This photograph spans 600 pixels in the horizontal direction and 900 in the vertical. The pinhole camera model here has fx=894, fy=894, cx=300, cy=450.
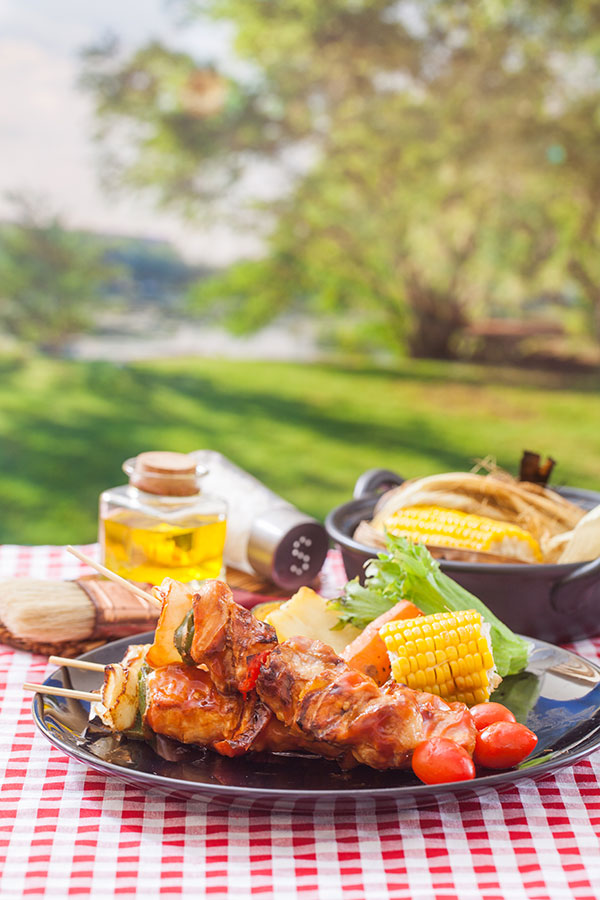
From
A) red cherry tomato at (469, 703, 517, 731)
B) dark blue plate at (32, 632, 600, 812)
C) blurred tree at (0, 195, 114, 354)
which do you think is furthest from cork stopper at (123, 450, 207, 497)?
blurred tree at (0, 195, 114, 354)

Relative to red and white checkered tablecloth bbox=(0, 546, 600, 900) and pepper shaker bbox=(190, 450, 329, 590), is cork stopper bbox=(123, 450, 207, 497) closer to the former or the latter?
pepper shaker bbox=(190, 450, 329, 590)

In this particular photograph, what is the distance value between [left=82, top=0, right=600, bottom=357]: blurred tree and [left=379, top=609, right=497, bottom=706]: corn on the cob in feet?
19.0

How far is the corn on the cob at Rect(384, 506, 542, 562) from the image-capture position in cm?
164

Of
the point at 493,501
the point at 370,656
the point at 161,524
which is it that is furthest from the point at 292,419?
the point at 370,656

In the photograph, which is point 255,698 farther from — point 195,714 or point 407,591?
point 407,591

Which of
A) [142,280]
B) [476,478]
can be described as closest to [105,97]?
[142,280]

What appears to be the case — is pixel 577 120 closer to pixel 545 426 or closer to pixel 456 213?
pixel 456 213

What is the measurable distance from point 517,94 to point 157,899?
6.43 m

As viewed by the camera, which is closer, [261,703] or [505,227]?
[261,703]

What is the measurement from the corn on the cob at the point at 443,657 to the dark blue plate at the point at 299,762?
2.5 inches

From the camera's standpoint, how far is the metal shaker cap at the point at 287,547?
1829mm

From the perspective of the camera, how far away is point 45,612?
1.47 metres

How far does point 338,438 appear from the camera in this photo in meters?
6.82

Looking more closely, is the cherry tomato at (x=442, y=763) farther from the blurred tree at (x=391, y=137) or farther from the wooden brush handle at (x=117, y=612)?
the blurred tree at (x=391, y=137)
